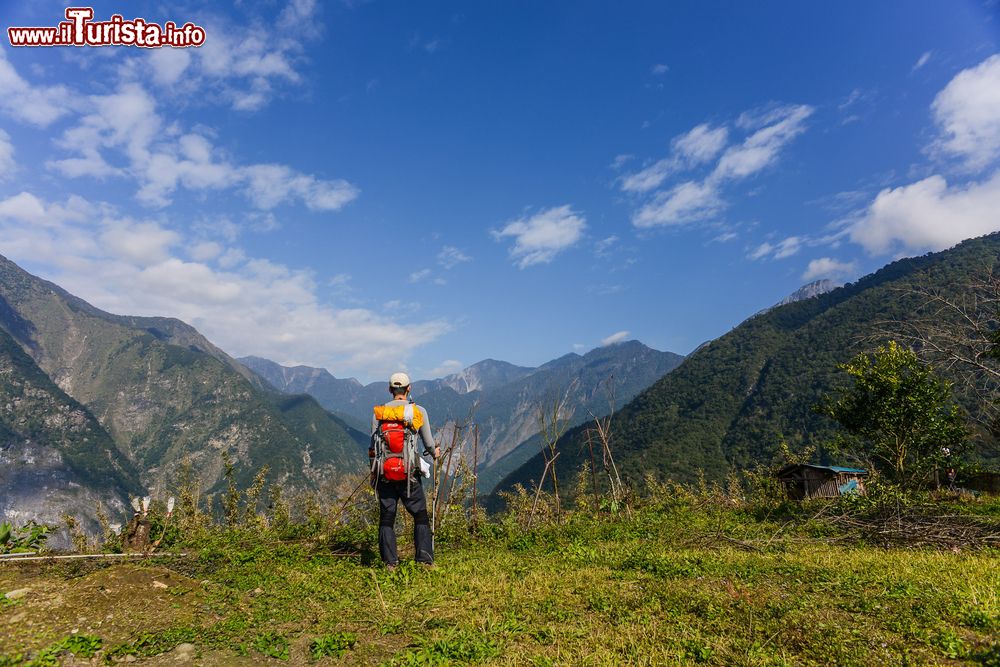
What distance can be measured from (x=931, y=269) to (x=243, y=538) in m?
160

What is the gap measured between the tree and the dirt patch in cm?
1810

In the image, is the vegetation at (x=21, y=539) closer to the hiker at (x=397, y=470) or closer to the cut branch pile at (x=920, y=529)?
the hiker at (x=397, y=470)

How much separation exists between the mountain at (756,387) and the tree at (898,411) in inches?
3278

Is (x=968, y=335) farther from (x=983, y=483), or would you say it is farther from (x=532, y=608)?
(x=983, y=483)

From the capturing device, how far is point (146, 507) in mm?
8156

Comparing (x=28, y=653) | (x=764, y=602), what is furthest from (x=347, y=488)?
(x=764, y=602)

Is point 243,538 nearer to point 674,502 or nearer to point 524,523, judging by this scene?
point 524,523

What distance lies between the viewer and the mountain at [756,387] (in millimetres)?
110500

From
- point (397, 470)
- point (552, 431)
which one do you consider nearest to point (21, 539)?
point (397, 470)

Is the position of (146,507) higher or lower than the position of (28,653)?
higher

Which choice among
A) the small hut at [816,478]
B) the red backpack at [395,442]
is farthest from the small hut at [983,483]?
the red backpack at [395,442]

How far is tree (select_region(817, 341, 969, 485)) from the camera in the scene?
53.4ft

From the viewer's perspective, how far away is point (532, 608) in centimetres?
499

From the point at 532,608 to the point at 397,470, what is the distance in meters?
2.89
